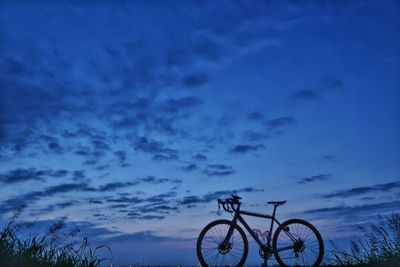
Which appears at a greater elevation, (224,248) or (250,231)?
(250,231)

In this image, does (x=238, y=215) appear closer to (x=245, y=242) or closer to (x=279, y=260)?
(x=245, y=242)

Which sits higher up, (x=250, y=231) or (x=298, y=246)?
(x=250, y=231)

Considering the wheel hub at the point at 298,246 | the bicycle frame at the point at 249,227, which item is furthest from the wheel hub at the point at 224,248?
the wheel hub at the point at 298,246

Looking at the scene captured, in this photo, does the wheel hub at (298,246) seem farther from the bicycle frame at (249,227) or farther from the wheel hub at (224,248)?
the wheel hub at (224,248)

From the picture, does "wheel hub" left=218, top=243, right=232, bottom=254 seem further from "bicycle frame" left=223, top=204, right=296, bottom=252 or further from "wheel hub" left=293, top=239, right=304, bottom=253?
"wheel hub" left=293, top=239, right=304, bottom=253

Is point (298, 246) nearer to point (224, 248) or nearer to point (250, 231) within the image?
point (250, 231)

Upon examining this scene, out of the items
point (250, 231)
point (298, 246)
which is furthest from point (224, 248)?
point (298, 246)

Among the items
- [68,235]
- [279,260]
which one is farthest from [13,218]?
[279,260]

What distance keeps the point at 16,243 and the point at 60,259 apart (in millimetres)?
916

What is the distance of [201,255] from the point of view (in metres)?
12.4

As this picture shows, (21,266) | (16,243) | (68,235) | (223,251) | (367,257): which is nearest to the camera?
(21,266)

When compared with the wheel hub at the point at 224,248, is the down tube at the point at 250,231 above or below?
above

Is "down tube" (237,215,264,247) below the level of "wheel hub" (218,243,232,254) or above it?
above

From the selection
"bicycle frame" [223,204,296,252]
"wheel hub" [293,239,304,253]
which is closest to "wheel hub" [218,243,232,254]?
"bicycle frame" [223,204,296,252]
